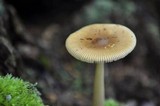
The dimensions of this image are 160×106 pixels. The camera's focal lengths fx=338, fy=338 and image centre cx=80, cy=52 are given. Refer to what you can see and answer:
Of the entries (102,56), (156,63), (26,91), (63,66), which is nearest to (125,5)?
(156,63)

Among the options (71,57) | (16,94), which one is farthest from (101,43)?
(71,57)

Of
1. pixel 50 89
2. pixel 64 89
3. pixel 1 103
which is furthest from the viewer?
pixel 64 89

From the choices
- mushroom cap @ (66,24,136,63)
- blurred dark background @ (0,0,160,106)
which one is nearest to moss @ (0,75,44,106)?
mushroom cap @ (66,24,136,63)

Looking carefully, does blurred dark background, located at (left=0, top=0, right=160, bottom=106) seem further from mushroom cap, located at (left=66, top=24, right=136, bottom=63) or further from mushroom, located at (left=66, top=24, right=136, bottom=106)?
mushroom cap, located at (left=66, top=24, right=136, bottom=63)

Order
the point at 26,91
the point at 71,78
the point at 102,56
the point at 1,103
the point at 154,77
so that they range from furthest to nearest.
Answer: the point at 154,77 → the point at 71,78 → the point at 102,56 → the point at 26,91 → the point at 1,103

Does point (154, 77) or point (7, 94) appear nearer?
point (7, 94)

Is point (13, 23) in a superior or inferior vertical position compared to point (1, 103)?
superior

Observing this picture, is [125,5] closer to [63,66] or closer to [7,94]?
[63,66]
